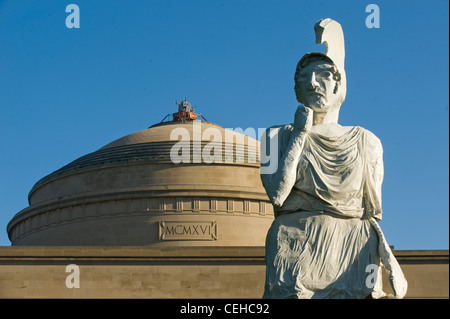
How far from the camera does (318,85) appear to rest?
10.8m

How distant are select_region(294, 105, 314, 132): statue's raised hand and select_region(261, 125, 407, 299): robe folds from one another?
0.08m

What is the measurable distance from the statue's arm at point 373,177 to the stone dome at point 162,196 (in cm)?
2928

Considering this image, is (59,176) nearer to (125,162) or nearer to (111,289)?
(125,162)

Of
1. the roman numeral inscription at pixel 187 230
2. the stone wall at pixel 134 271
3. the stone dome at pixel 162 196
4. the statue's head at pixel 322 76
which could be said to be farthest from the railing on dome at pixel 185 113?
the statue's head at pixel 322 76

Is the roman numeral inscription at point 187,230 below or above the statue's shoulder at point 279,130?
above

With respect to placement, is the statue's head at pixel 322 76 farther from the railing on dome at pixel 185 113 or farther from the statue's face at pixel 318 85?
the railing on dome at pixel 185 113

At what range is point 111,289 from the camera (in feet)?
102

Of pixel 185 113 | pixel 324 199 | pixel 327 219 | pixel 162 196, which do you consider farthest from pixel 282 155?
pixel 185 113

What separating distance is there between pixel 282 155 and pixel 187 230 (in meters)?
29.9

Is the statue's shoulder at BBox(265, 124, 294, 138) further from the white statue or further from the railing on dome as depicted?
the railing on dome

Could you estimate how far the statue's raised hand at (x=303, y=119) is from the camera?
10529 mm

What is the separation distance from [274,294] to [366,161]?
1.79 meters

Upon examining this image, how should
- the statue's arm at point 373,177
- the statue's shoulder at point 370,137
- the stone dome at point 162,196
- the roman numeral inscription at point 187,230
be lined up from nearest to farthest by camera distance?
the statue's arm at point 373,177
the statue's shoulder at point 370,137
the roman numeral inscription at point 187,230
the stone dome at point 162,196
